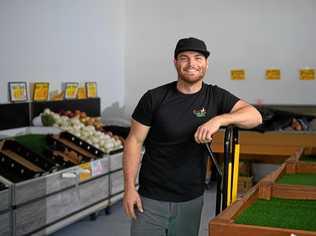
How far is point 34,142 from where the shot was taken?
4660 millimetres

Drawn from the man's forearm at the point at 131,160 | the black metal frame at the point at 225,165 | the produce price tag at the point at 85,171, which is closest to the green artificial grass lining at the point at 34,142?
the produce price tag at the point at 85,171

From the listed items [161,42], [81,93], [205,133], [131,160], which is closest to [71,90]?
[81,93]

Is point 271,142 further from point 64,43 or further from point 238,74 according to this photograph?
point 64,43

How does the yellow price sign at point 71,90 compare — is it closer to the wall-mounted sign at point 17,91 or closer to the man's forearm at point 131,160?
the wall-mounted sign at point 17,91

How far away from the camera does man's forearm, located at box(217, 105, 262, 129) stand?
2.26 metres

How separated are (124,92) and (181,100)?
5.01m

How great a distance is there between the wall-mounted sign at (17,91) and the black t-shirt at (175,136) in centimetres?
275

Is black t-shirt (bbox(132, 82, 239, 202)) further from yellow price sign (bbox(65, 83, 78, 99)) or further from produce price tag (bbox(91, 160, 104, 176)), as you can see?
yellow price sign (bbox(65, 83, 78, 99))

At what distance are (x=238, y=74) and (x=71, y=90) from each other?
2199 millimetres

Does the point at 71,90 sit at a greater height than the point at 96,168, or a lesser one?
greater

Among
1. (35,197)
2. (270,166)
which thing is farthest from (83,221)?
(270,166)

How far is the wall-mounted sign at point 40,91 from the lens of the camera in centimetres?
530

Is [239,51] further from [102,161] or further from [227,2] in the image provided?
[102,161]

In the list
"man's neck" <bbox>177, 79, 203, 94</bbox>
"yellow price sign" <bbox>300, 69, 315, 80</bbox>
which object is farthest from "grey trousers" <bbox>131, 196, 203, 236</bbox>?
"yellow price sign" <bbox>300, 69, 315, 80</bbox>
